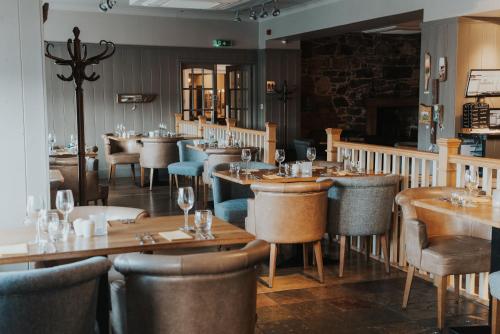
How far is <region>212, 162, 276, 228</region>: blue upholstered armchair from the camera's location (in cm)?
593

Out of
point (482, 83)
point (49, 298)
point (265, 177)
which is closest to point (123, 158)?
point (265, 177)

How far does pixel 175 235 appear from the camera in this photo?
132 inches

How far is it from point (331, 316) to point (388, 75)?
11.0m

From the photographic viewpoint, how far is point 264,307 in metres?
4.68

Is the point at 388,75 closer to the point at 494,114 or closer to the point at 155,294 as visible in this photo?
the point at 494,114

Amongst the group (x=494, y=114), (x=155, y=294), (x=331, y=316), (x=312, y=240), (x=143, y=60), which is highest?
(x=143, y=60)

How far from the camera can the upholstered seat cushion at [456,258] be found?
4.21m

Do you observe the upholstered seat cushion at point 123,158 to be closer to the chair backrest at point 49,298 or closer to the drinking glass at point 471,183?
the drinking glass at point 471,183

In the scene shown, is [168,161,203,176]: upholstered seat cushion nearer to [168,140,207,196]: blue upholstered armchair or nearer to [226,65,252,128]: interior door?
[168,140,207,196]: blue upholstered armchair

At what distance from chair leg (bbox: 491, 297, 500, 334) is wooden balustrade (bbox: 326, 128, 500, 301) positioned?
0.85 metres

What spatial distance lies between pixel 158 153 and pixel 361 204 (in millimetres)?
5564

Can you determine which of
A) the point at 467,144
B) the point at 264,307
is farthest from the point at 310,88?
the point at 264,307

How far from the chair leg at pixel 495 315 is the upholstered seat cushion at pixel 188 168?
6110 millimetres

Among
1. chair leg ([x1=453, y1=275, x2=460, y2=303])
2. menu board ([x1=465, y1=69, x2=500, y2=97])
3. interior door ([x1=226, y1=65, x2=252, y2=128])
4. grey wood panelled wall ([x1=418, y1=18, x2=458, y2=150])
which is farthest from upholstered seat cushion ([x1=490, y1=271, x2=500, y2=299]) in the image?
interior door ([x1=226, y1=65, x2=252, y2=128])
